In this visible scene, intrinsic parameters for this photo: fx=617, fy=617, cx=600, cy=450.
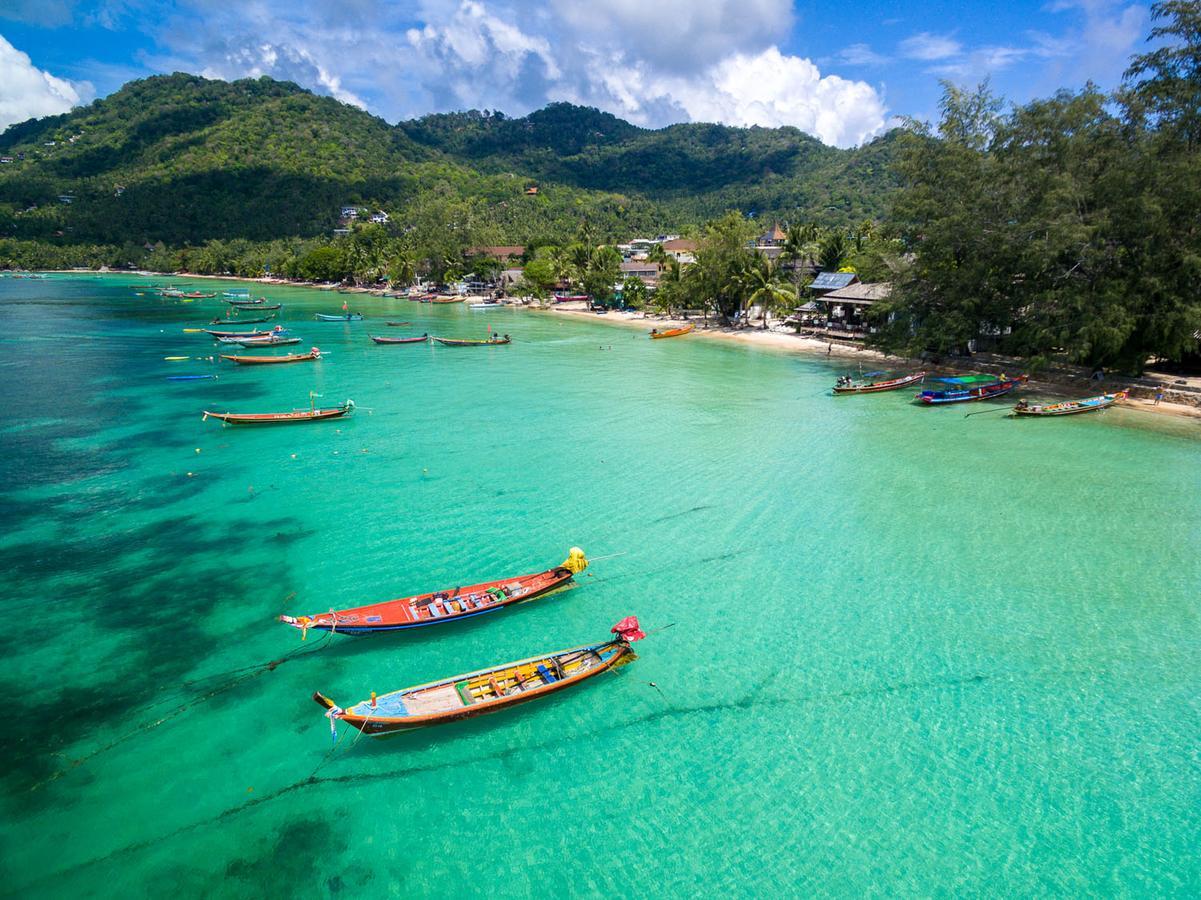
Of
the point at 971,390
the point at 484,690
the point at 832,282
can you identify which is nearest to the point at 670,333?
the point at 832,282

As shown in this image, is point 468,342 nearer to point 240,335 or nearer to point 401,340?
point 401,340

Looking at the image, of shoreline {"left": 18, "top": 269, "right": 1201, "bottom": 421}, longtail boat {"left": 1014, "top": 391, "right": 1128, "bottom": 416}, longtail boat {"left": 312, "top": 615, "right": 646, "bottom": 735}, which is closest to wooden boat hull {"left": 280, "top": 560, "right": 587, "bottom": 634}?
longtail boat {"left": 312, "top": 615, "right": 646, "bottom": 735}

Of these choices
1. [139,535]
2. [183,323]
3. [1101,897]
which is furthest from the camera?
[183,323]

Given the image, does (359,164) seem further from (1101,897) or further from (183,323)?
(1101,897)

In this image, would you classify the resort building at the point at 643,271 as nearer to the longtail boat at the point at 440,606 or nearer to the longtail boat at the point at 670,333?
the longtail boat at the point at 670,333

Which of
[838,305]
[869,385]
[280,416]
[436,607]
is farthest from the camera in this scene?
[838,305]

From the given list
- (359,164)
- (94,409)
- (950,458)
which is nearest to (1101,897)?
(950,458)

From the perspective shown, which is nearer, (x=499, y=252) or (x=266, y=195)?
(x=499, y=252)
